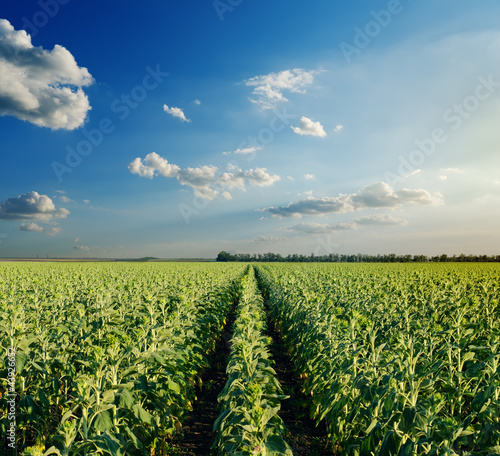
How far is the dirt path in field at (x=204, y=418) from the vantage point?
599 cm

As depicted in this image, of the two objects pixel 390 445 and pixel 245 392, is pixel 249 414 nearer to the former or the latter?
pixel 245 392

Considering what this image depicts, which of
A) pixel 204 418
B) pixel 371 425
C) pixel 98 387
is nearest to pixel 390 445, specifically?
pixel 371 425

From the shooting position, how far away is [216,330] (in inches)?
465

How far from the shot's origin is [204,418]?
7.17 meters

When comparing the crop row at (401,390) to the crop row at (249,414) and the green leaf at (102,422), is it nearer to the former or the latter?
the crop row at (249,414)

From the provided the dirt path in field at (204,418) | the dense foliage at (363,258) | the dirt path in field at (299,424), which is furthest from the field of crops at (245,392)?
the dense foliage at (363,258)

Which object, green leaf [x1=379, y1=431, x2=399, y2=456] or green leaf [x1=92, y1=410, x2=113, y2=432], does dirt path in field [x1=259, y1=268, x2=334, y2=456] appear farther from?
green leaf [x1=92, y1=410, x2=113, y2=432]

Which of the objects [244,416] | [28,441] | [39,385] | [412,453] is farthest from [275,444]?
[28,441]

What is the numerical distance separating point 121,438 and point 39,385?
108 inches

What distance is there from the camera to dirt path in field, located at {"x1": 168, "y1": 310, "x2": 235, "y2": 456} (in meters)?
5.99

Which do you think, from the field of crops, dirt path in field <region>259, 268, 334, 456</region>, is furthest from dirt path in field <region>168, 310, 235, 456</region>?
dirt path in field <region>259, 268, 334, 456</region>

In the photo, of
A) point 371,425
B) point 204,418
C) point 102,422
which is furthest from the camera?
point 204,418

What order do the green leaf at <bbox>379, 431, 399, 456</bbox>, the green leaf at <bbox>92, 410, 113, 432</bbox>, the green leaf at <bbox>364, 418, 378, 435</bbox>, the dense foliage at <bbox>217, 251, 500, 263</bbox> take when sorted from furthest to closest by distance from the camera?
the dense foliage at <bbox>217, 251, 500, 263</bbox>, the green leaf at <bbox>364, 418, 378, 435</bbox>, the green leaf at <bbox>379, 431, 399, 456</bbox>, the green leaf at <bbox>92, 410, 113, 432</bbox>

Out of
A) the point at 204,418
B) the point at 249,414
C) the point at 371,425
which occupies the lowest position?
the point at 204,418
